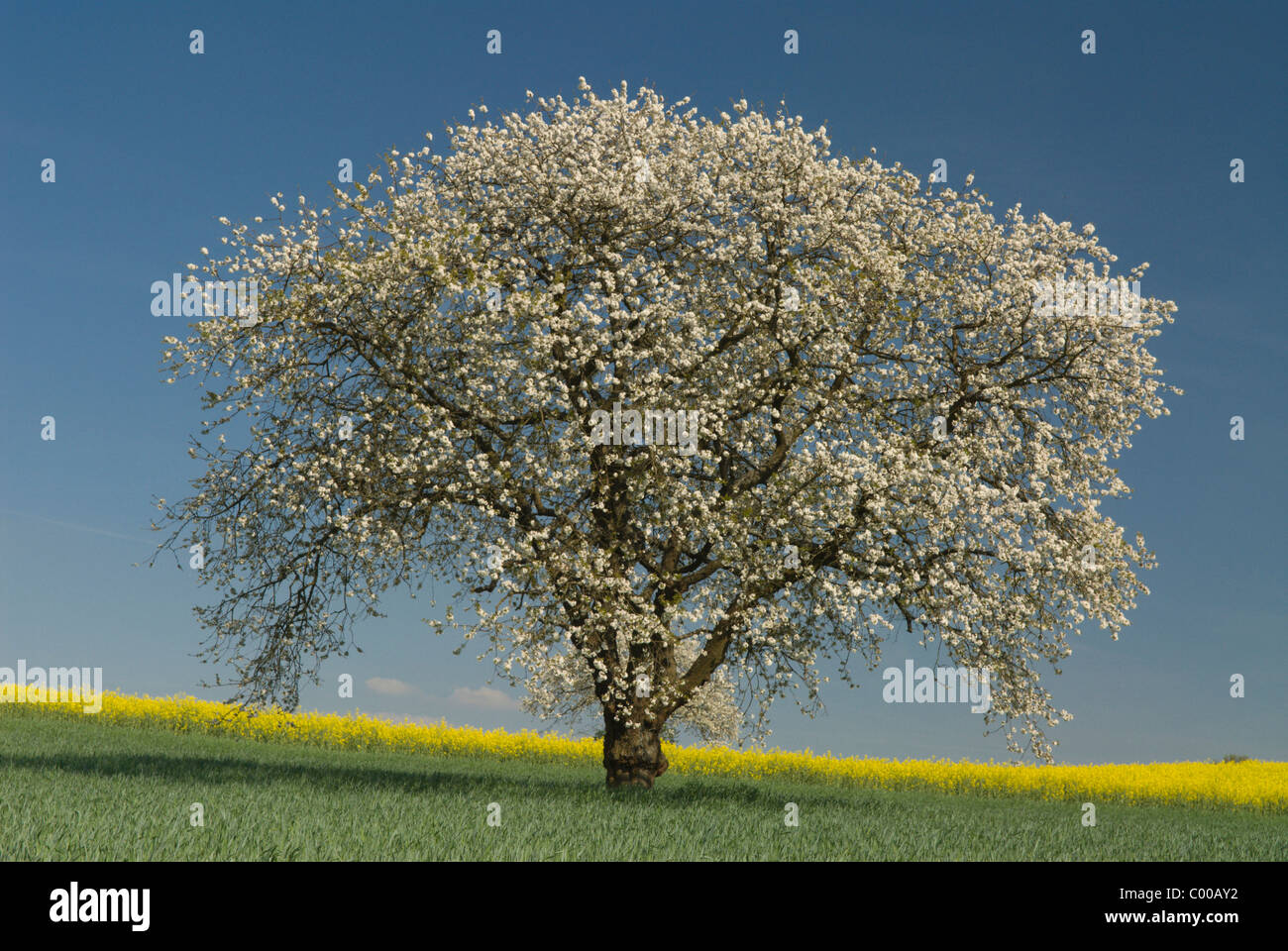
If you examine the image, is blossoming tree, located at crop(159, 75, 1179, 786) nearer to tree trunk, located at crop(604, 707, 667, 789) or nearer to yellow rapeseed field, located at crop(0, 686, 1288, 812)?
tree trunk, located at crop(604, 707, 667, 789)

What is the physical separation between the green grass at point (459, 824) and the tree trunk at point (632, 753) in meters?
0.63

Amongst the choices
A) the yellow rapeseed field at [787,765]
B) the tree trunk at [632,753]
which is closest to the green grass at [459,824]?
the tree trunk at [632,753]

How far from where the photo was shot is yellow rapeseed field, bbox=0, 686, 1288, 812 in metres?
38.3

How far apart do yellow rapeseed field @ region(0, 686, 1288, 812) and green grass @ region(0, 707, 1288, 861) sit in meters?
11.2

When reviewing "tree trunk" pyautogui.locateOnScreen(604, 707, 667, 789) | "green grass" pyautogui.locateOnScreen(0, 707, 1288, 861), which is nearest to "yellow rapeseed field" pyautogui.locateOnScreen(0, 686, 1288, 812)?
"green grass" pyautogui.locateOnScreen(0, 707, 1288, 861)

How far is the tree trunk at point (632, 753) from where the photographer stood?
2141cm

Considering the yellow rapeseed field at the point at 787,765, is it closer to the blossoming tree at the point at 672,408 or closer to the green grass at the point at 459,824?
the green grass at the point at 459,824

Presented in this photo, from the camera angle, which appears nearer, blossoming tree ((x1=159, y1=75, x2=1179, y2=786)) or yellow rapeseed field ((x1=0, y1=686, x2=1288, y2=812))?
blossoming tree ((x1=159, y1=75, x2=1179, y2=786))

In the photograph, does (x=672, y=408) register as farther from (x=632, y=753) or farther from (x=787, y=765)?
(x=787, y=765)

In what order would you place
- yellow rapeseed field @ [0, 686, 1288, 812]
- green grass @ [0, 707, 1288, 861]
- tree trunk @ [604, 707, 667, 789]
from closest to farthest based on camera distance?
green grass @ [0, 707, 1288, 861]
tree trunk @ [604, 707, 667, 789]
yellow rapeseed field @ [0, 686, 1288, 812]

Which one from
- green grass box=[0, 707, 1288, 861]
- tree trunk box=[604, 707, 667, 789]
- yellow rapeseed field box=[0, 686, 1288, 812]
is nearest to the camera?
green grass box=[0, 707, 1288, 861]

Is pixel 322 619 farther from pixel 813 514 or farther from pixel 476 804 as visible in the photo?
pixel 813 514
